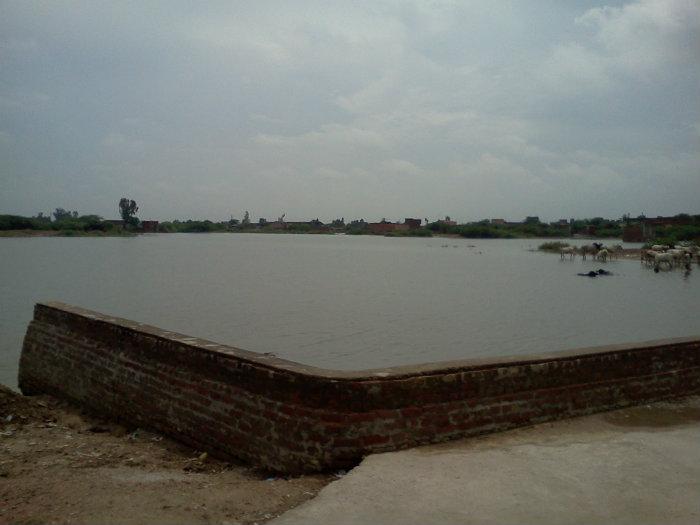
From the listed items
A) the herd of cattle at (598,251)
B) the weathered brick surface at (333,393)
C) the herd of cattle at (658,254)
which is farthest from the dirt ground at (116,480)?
the herd of cattle at (598,251)

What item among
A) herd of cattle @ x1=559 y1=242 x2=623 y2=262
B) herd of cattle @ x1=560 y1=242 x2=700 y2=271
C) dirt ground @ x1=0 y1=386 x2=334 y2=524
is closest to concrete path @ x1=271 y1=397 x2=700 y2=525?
dirt ground @ x1=0 y1=386 x2=334 y2=524

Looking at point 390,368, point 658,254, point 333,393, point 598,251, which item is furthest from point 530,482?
point 598,251

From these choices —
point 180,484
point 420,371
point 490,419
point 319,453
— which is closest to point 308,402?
point 319,453

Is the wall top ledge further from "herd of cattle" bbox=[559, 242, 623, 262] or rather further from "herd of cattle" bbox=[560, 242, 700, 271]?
"herd of cattle" bbox=[559, 242, 623, 262]

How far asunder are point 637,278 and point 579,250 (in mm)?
28565

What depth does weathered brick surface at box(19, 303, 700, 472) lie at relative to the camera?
4602 millimetres

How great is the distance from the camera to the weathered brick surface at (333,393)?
15.1 feet

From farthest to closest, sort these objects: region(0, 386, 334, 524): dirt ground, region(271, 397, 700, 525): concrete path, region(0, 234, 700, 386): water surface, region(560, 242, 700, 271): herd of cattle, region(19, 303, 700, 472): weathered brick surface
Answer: region(560, 242, 700, 271): herd of cattle → region(0, 234, 700, 386): water surface → region(19, 303, 700, 472): weathered brick surface → region(0, 386, 334, 524): dirt ground → region(271, 397, 700, 525): concrete path

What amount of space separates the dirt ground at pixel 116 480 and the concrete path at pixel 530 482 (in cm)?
55

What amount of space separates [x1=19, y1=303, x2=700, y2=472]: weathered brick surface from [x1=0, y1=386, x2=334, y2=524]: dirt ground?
0.23m

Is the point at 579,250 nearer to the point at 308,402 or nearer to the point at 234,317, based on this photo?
the point at 234,317

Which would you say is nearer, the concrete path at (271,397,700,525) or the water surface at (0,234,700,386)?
the concrete path at (271,397,700,525)

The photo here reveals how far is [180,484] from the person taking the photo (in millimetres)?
4691

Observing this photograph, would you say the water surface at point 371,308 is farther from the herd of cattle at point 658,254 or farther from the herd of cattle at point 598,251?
the herd of cattle at point 598,251
